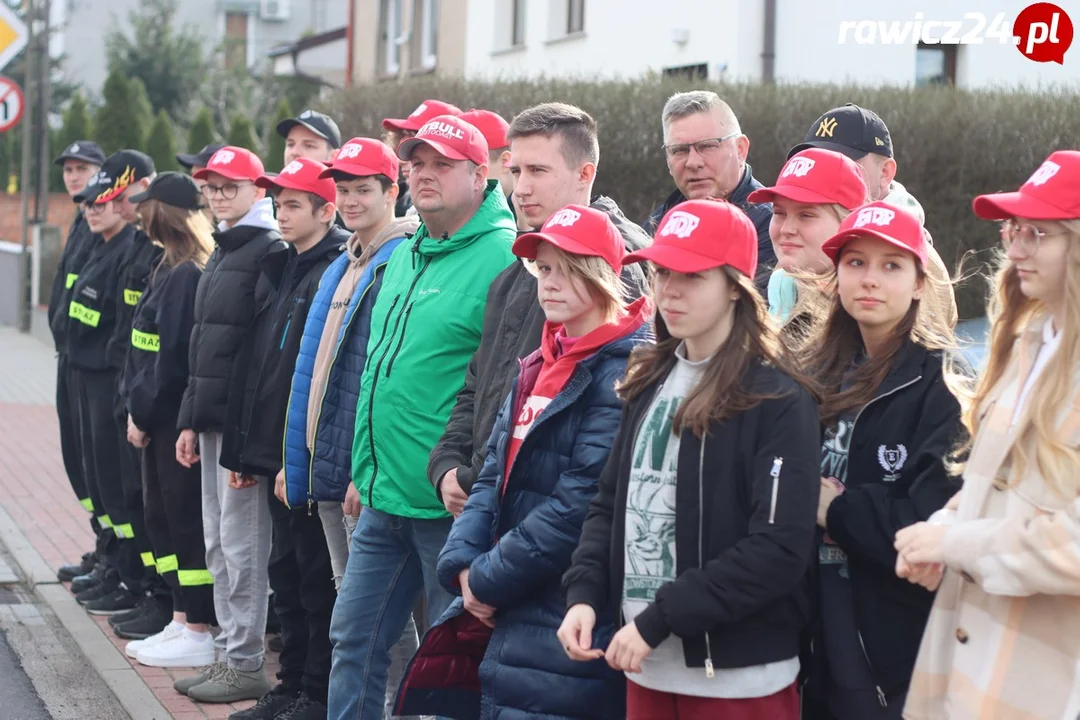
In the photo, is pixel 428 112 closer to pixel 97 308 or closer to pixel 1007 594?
pixel 97 308

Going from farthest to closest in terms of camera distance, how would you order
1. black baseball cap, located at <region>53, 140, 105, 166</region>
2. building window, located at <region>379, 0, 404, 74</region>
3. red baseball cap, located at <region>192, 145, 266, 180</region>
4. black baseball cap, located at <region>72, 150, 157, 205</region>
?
building window, located at <region>379, 0, 404, 74</region> < black baseball cap, located at <region>53, 140, 105, 166</region> < black baseball cap, located at <region>72, 150, 157, 205</region> < red baseball cap, located at <region>192, 145, 266, 180</region>

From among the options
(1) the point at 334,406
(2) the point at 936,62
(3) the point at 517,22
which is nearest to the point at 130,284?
(1) the point at 334,406

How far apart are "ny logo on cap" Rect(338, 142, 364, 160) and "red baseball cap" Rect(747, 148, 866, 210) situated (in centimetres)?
200

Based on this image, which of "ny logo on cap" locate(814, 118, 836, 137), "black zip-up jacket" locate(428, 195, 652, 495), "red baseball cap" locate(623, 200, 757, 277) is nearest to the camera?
"red baseball cap" locate(623, 200, 757, 277)

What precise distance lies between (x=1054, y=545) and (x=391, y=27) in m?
26.0

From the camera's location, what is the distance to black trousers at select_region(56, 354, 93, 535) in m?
8.20

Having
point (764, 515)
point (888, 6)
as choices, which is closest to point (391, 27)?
point (888, 6)

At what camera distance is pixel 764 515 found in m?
3.13

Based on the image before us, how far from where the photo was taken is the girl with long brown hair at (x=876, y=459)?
320 cm

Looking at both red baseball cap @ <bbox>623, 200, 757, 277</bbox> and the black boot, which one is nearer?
red baseball cap @ <bbox>623, 200, 757, 277</bbox>

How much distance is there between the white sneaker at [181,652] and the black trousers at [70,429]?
1582 mm

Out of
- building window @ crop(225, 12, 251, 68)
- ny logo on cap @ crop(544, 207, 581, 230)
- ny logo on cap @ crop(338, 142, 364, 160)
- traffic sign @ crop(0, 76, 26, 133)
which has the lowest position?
ny logo on cap @ crop(544, 207, 581, 230)

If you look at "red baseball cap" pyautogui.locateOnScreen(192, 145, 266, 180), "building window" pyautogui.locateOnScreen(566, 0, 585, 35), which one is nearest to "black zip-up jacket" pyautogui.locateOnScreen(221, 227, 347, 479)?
"red baseball cap" pyautogui.locateOnScreen(192, 145, 266, 180)

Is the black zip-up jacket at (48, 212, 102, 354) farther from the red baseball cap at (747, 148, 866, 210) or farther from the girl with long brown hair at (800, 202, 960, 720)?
the girl with long brown hair at (800, 202, 960, 720)
